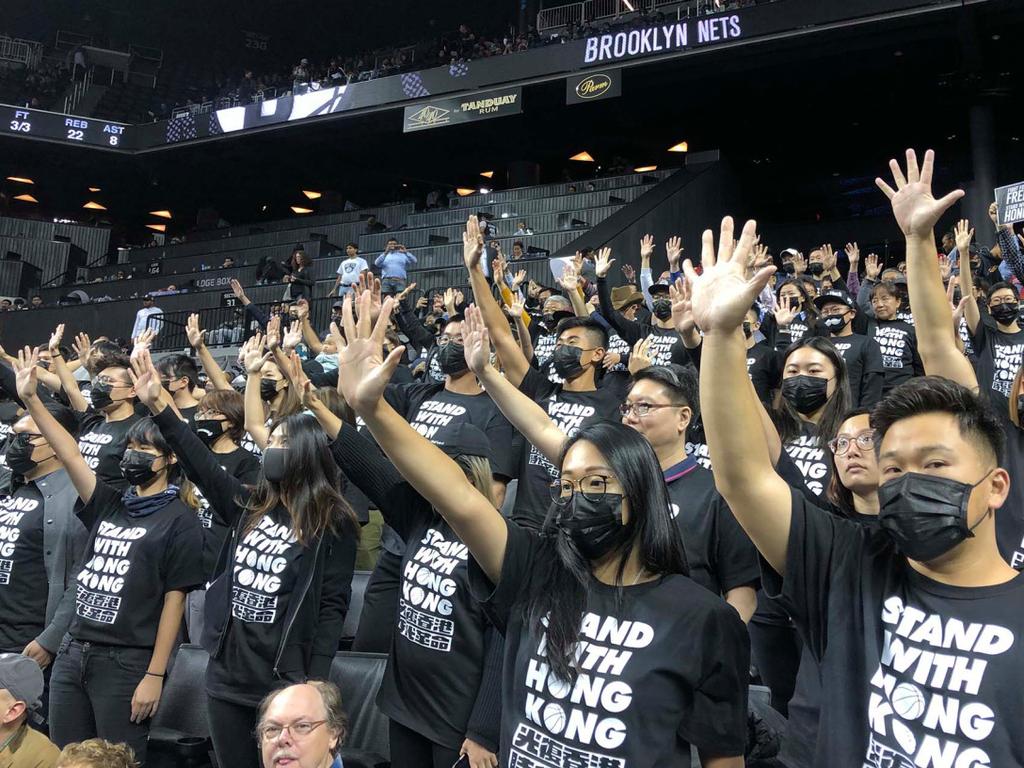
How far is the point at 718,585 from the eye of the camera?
270cm

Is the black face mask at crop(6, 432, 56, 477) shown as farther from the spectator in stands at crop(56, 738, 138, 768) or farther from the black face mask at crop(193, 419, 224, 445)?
the spectator in stands at crop(56, 738, 138, 768)

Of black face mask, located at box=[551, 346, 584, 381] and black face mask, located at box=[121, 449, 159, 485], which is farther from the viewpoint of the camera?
black face mask, located at box=[551, 346, 584, 381]

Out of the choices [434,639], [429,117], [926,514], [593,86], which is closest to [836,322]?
[434,639]

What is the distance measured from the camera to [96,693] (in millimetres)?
3283

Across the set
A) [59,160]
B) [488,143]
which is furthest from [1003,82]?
[59,160]

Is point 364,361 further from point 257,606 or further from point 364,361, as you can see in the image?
point 257,606

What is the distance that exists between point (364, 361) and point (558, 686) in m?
0.82

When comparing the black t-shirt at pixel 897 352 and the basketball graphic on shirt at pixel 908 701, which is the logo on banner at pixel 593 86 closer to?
the black t-shirt at pixel 897 352

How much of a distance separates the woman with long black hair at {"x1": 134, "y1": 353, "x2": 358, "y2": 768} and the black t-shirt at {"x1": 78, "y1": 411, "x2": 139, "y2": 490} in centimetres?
117

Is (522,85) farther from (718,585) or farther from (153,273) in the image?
(718,585)

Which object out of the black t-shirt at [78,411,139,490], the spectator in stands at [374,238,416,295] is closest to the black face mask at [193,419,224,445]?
the black t-shirt at [78,411,139,490]

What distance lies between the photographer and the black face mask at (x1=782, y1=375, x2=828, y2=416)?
10.9 ft

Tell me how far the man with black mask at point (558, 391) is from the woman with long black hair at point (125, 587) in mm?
1389

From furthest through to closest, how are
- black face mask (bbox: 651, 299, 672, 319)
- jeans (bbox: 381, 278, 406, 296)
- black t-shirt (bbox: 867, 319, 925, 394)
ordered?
1. jeans (bbox: 381, 278, 406, 296)
2. black face mask (bbox: 651, 299, 672, 319)
3. black t-shirt (bbox: 867, 319, 925, 394)
